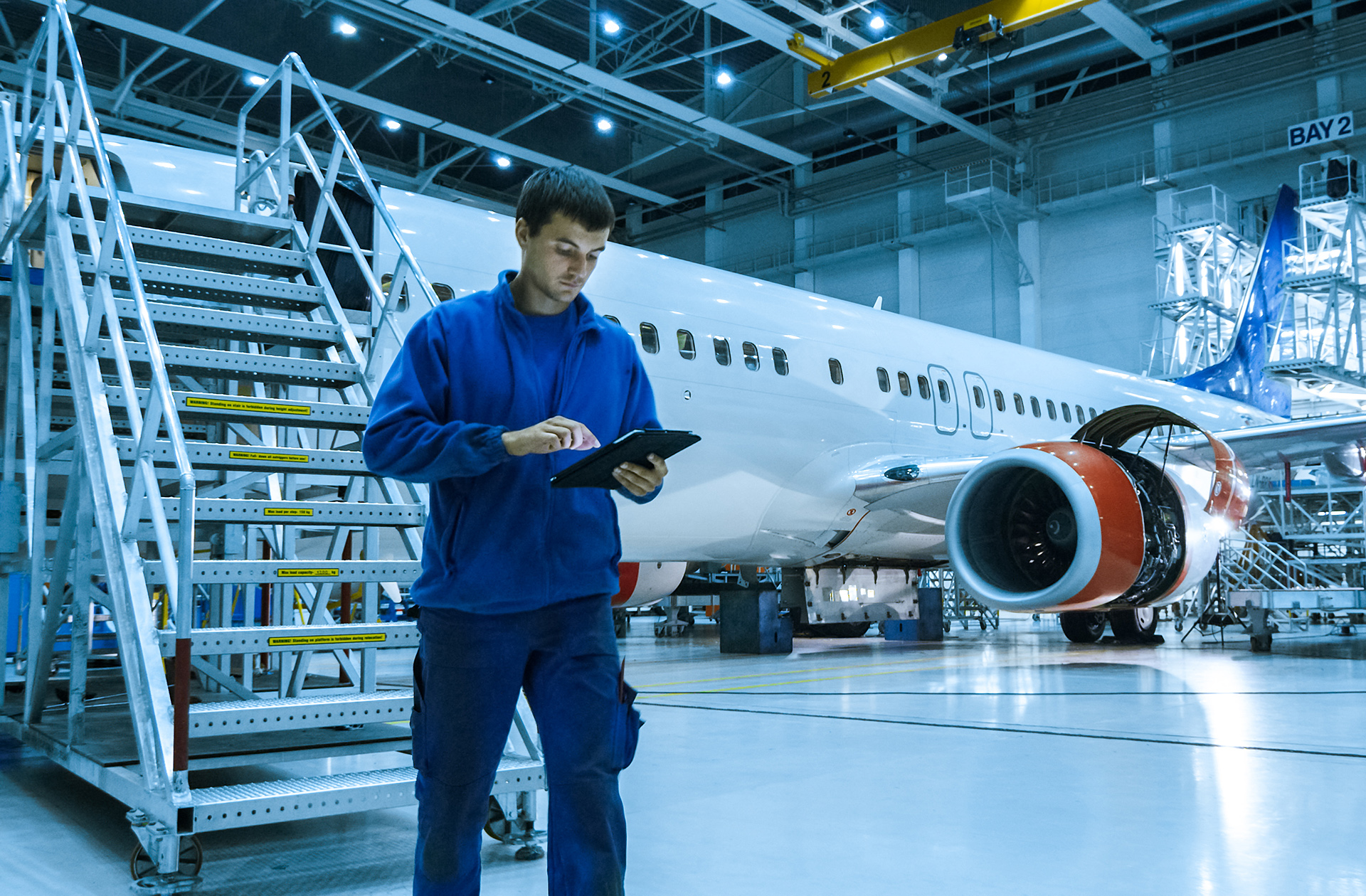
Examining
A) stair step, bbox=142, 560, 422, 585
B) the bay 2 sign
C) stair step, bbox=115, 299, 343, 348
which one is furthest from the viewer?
the bay 2 sign

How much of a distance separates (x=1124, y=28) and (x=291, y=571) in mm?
19984

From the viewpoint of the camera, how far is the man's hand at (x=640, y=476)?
183 cm

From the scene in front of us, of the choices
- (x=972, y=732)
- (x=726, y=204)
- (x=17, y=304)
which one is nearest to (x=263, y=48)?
(x=726, y=204)

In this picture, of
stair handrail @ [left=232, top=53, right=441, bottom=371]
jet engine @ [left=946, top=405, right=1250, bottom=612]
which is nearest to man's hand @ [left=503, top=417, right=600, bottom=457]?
stair handrail @ [left=232, top=53, right=441, bottom=371]

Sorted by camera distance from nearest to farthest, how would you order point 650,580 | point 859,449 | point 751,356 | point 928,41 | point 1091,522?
point 1091,522 → point 751,356 → point 650,580 → point 859,449 → point 928,41

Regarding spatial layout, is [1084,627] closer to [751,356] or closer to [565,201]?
[751,356]

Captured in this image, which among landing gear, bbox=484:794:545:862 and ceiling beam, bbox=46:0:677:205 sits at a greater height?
ceiling beam, bbox=46:0:677:205

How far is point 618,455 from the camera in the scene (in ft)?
5.78

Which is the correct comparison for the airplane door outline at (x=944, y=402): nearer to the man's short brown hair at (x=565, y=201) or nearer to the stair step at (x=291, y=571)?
the stair step at (x=291, y=571)

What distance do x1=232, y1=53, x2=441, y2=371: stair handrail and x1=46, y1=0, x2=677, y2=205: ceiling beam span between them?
32.9ft

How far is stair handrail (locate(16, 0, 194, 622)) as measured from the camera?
109 inches

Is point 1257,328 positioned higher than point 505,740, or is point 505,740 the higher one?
point 1257,328

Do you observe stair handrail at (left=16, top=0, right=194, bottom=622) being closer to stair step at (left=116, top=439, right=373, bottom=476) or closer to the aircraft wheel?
stair step at (left=116, top=439, right=373, bottom=476)

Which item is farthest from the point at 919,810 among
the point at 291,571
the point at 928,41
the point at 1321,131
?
the point at 1321,131
